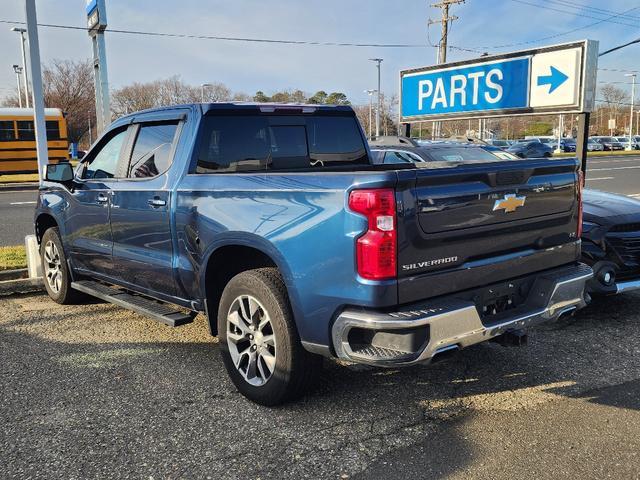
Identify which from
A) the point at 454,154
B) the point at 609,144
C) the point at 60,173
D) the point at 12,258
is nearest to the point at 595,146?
the point at 609,144

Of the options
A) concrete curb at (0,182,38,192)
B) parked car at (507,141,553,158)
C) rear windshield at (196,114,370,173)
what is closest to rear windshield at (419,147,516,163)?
rear windshield at (196,114,370,173)

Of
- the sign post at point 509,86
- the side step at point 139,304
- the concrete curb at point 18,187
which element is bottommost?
the concrete curb at point 18,187

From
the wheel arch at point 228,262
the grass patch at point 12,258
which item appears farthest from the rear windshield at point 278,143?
the grass patch at point 12,258

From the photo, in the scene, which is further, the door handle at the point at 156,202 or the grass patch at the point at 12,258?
the grass patch at the point at 12,258

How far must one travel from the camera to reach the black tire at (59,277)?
574 centimetres

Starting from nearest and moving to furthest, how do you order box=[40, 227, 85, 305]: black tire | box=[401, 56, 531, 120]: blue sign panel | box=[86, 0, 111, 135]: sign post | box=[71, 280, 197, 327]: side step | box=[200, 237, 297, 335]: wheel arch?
box=[200, 237, 297, 335]: wheel arch
box=[71, 280, 197, 327]: side step
box=[40, 227, 85, 305]: black tire
box=[401, 56, 531, 120]: blue sign panel
box=[86, 0, 111, 135]: sign post

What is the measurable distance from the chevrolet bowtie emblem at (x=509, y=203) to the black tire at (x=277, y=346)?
51.6 inches

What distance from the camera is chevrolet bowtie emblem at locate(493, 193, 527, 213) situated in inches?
131

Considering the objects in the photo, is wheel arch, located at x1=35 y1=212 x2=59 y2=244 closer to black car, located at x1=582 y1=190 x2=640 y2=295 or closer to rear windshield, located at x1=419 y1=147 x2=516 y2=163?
black car, located at x1=582 y1=190 x2=640 y2=295

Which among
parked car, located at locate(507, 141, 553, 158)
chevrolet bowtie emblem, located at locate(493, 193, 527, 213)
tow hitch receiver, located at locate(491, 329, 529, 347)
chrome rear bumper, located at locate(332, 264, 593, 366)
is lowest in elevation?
tow hitch receiver, located at locate(491, 329, 529, 347)

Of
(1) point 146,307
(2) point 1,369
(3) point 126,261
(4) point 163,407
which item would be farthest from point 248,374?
(2) point 1,369

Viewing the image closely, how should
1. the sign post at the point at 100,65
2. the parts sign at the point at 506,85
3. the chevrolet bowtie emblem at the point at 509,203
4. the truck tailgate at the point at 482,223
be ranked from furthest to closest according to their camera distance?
the sign post at the point at 100,65
the parts sign at the point at 506,85
the chevrolet bowtie emblem at the point at 509,203
the truck tailgate at the point at 482,223

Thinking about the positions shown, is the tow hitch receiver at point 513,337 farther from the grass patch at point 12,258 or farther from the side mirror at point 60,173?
the grass patch at point 12,258

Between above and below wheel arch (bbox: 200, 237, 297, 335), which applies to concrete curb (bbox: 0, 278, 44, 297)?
below
